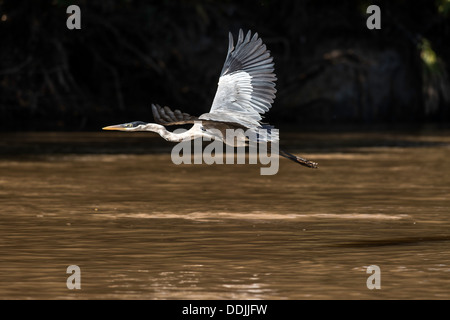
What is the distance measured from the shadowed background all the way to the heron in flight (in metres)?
15.3

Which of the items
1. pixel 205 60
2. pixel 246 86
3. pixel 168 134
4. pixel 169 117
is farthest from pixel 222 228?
pixel 205 60

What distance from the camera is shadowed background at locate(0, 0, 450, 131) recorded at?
1092 inches

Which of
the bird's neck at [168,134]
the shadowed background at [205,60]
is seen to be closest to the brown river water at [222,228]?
the bird's neck at [168,134]

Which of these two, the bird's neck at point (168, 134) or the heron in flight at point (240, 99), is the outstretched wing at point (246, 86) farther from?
the bird's neck at point (168, 134)

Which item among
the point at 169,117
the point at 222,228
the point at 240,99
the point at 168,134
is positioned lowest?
the point at 222,228

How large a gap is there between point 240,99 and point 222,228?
128 centimetres

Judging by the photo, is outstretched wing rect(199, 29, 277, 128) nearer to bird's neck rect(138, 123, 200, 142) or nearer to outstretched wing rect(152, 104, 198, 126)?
bird's neck rect(138, 123, 200, 142)

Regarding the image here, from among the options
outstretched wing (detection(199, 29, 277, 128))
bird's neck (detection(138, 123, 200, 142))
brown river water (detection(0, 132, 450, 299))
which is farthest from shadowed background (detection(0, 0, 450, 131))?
bird's neck (detection(138, 123, 200, 142))

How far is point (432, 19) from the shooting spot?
33.2 metres

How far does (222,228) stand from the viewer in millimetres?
10820

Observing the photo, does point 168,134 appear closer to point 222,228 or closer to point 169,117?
point 222,228

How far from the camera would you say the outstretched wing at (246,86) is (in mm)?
11070

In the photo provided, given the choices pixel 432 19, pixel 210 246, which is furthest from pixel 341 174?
pixel 432 19

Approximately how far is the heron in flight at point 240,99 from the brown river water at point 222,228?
848 millimetres
